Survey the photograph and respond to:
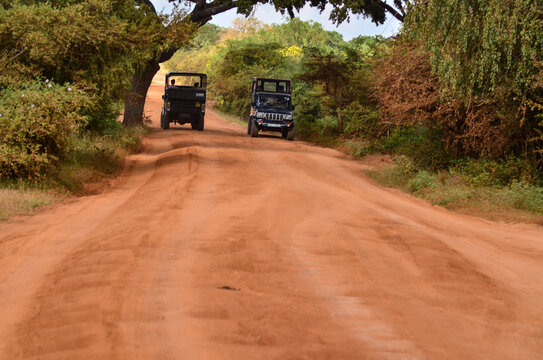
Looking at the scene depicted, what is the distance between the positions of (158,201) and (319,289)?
214 inches

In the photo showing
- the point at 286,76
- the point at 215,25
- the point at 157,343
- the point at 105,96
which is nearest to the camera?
the point at 157,343

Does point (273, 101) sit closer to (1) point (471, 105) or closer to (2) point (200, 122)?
(2) point (200, 122)

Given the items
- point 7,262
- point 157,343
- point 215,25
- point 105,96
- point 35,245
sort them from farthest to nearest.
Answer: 1. point 215,25
2. point 105,96
3. point 35,245
4. point 7,262
5. point 157,343

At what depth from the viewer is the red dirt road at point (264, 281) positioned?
4.89m

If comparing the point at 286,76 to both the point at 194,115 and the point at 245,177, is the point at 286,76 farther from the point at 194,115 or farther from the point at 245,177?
the point at 245,177

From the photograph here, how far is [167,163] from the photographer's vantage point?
17.0 metres

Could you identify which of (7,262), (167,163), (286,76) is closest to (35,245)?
(7,262)

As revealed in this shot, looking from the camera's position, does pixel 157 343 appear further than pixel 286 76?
No

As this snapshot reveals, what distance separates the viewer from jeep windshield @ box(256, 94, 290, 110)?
29.3 metres

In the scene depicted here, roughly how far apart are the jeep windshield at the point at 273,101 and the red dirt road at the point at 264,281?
17688 millimetres

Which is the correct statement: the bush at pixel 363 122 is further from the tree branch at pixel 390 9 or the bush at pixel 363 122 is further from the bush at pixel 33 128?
the bush at pixel 33 128

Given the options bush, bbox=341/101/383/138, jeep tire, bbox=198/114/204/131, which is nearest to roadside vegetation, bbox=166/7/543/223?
bush, bbox=341/101/383/138

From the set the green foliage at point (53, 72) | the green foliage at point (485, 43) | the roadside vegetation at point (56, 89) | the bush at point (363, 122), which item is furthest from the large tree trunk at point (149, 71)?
the green foliage at point (485, 43)

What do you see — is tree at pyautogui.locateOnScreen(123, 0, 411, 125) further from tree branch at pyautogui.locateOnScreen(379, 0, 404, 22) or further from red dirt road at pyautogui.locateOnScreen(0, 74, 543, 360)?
red dirt road at pyautogui.locateOnScreen(0, 74, 543, 360)
